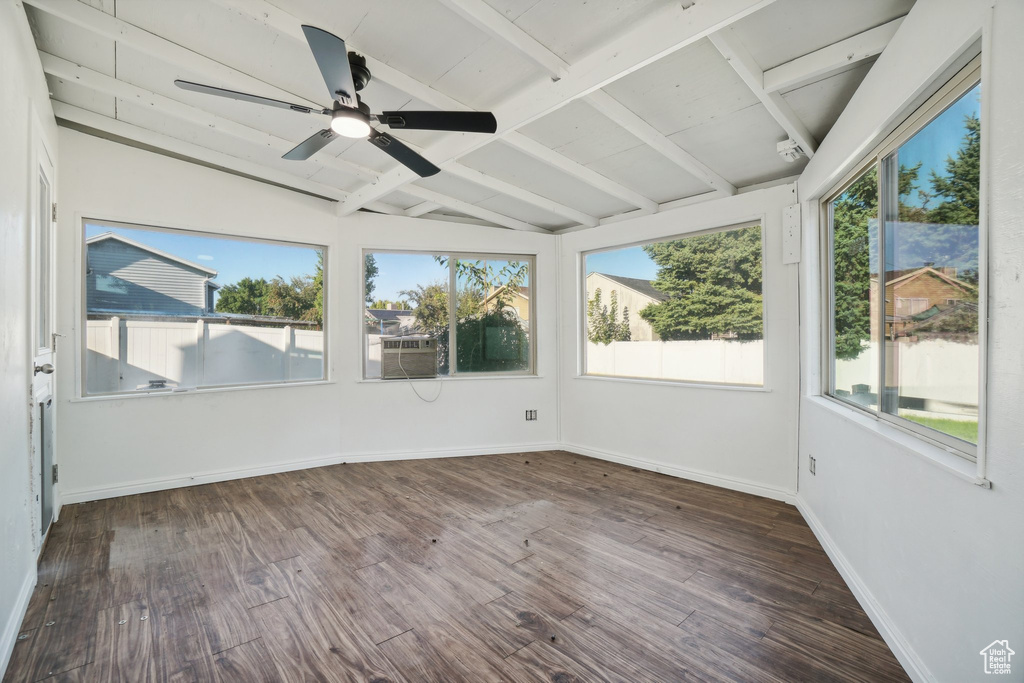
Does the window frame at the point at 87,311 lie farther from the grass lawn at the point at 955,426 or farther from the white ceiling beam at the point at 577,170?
the grass lawn at the point at 955,426

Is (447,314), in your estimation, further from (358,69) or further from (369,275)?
(358,69)

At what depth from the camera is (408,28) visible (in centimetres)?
212

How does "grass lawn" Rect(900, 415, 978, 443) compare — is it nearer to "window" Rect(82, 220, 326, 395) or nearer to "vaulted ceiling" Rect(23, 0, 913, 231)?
"vaulted ceiling" Rect(23, 0, 913, 231)

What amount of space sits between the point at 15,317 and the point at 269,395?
2.21m

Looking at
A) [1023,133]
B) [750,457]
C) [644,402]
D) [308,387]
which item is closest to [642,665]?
[1023,133]

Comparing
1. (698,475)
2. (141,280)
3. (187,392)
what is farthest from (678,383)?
(141,280)

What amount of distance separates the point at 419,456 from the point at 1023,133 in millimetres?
4397

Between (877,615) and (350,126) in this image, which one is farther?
(350,126)

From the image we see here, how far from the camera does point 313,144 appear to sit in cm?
246

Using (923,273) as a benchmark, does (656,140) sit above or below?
above

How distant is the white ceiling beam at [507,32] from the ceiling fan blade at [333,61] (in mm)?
486

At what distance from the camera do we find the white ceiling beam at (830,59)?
1.94 meters

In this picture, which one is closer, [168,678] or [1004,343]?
[1004,343]

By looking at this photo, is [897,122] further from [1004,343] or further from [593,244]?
[593,244]
